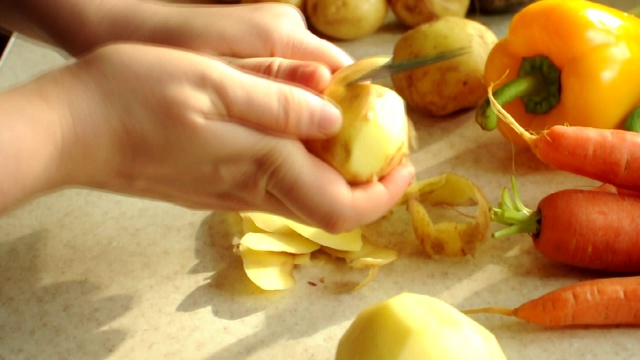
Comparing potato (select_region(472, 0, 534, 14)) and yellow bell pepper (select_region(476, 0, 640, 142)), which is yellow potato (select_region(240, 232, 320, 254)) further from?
potato (select_region(472, 0, 534, 14))

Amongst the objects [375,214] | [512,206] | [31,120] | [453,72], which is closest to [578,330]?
[512,206]

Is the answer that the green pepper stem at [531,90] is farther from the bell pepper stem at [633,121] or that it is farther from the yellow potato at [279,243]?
the yellow potato at [279,243]

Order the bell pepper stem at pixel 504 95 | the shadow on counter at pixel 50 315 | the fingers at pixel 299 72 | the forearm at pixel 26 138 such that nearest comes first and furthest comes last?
the forearm at pixel 26 138 → the fingers at pixel 299 72 → the shadow on counter at pixel 50 315 → the bell pepper stem at pixel 504 95

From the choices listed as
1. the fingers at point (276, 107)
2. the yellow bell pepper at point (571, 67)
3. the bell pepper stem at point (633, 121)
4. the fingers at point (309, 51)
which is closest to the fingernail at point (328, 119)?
the fingers at point (276, 107)

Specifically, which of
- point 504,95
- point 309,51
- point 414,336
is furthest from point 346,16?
point 414,336

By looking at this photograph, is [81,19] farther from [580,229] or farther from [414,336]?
[580,229]

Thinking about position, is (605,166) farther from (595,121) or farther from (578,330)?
(578,330)
